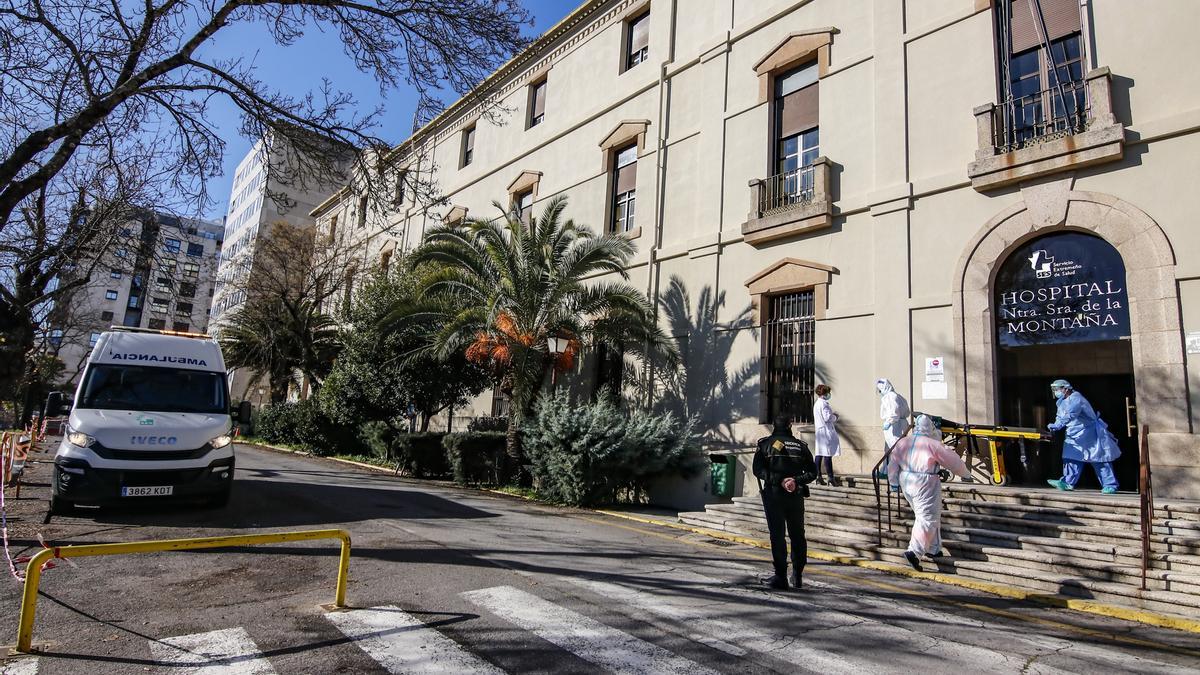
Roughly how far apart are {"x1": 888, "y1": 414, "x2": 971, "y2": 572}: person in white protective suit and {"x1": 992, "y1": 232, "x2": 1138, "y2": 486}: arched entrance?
11.1 ft

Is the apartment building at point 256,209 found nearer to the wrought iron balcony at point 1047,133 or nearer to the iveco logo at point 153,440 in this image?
the iveco logo at point 153,440

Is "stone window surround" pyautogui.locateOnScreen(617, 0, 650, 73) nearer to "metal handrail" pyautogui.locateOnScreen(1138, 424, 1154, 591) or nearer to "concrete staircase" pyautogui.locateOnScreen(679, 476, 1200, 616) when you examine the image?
"concrete staircase" pyautogui.locateOnScreen(679, 476, 1200, 616)

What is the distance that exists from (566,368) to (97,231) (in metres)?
9.63

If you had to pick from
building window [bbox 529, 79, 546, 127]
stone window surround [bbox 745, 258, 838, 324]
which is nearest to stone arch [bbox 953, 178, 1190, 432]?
stone window surround [bbox 745, 258, 838, 324]

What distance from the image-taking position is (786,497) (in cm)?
630

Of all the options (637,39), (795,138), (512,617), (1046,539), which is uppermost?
(637,39)

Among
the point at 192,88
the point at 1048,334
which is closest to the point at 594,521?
the point at 1048,334

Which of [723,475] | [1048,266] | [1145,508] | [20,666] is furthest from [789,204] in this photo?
[20,666]

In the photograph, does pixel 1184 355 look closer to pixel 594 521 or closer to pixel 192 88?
pixel 594 521

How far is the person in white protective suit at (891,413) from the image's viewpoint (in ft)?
32.7

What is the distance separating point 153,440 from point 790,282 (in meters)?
10.7

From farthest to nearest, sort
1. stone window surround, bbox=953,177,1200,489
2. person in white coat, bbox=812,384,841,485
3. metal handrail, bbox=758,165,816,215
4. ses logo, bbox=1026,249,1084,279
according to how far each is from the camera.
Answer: metal handrail, bbox=758,165,816,215, person in white coat, bbox=812,384,841,485, ses logo, bbox=1026,249,1084,279, stone window surround, bbox=953,177,1200,489

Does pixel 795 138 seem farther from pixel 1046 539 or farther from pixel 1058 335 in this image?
pixel 1046 539

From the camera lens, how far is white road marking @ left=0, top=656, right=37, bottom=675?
142 inches
